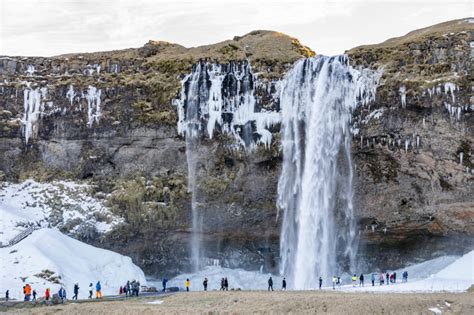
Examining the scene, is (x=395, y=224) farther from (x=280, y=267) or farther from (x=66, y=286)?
(x=66, y=286)

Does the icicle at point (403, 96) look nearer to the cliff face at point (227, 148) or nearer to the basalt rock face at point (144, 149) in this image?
the cliff face at point (227, 148)

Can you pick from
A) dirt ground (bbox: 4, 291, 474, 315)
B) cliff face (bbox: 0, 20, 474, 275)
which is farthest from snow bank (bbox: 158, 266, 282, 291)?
dirt ground (bbox: 4, 291, 474, 315)

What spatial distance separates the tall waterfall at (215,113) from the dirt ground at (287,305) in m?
17.5

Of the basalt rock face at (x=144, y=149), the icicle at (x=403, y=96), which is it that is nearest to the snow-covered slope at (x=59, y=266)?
the basalt rock face at (x=144, y=149)

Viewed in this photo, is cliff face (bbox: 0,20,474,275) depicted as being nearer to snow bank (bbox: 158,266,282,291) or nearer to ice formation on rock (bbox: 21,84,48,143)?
ice formation on rock (bbox: 21,84,48,143)

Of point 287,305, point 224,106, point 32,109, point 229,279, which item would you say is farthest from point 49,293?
point 32,109

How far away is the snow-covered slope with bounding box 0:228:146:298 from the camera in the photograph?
174 feet

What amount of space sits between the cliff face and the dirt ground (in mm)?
15242

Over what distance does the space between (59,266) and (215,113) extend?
51.5 feet

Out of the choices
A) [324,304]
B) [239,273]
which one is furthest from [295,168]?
[324,304]

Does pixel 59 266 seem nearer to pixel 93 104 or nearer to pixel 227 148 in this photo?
pixel 227 148

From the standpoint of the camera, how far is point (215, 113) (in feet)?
207

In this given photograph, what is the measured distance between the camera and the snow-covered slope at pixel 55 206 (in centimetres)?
6275

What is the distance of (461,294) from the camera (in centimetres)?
4416
